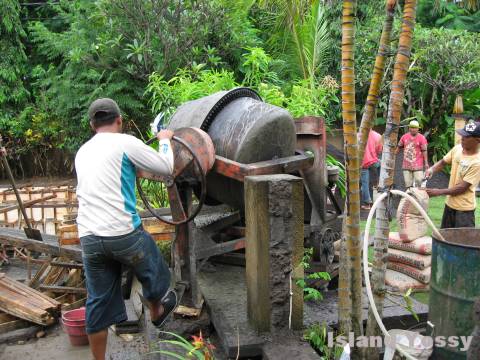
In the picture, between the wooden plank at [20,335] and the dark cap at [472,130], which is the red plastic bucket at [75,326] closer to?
the wooden plank at [20,335]

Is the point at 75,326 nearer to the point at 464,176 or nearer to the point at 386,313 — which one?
the point at 386,313

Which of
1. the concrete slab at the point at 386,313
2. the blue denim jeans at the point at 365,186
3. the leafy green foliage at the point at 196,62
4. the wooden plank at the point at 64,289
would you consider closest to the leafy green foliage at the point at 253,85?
the leafy green foliage at the point at 196,62

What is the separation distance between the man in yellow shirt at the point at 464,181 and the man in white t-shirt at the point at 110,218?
3.01 m

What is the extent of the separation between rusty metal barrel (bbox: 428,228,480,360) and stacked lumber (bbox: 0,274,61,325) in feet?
11.9

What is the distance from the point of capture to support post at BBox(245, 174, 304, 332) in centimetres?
326

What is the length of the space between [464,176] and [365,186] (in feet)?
14.8

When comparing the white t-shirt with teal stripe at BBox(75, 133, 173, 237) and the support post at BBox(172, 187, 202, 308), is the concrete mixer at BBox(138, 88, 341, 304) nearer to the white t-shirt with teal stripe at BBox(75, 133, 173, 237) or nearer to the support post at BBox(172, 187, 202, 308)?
the support post at BBox(172, 187, 202, 308)

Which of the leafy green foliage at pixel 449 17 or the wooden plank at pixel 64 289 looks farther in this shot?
the leafy green foliage at pixel 449 17

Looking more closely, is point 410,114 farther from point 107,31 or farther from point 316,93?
point 107,31

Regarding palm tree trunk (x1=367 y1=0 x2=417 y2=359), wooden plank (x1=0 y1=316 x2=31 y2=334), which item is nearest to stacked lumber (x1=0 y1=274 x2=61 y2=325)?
wooden plank (x1=0 y1=316 x2=31 y2=334)

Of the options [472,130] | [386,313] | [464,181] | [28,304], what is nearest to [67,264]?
[28,304]

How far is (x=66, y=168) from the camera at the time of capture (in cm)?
1355

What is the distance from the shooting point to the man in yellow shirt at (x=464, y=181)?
4726mm

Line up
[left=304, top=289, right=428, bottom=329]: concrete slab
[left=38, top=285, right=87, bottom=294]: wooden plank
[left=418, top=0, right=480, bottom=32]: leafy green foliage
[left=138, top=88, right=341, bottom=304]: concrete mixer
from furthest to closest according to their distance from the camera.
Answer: [left=418, top=0, right=480, bottom=32]: leafy green foliage < [left=38, top=285, right=87, bottom=294]: wooden plank < [left=304, top=289, right=428, bottom=329]: concrete slab < [left=138, top=88, right=341, bottom=304]: concrete mixer
